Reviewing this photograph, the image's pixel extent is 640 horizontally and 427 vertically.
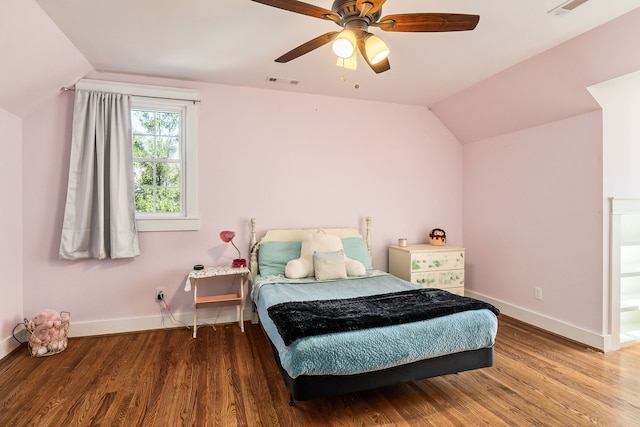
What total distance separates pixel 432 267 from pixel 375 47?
102 inches

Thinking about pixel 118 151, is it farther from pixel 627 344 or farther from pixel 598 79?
pixel 627 344

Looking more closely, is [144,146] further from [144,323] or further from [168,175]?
[144,323]

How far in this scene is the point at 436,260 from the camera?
3.64 m

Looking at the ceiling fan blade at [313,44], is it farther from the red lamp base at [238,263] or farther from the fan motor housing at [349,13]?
the red lamp base at [238,263]

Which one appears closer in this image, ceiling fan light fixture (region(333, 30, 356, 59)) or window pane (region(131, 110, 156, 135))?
ceiling fan light fixture (region(333, 30, 356, 59))

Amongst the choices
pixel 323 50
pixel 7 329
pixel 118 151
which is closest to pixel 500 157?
pixel 323 50

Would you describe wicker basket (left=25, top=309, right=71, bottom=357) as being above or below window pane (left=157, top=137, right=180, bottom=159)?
below

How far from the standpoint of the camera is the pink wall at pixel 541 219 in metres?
2.90

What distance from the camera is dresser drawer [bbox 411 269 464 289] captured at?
11.7 feet

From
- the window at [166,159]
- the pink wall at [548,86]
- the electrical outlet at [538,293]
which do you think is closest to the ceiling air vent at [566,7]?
the pink wall at [548,86]

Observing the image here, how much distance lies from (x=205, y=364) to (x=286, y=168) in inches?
83.8

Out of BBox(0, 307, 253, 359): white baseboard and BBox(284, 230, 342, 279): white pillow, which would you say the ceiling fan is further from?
BBox(0, 307, 253, 359): white baseboard

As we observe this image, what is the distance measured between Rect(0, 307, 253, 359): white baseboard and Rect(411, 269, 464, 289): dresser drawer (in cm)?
191

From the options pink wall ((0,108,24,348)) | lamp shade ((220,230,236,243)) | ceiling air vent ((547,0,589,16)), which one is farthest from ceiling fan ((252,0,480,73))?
pink wall ((0,108,24,348))
